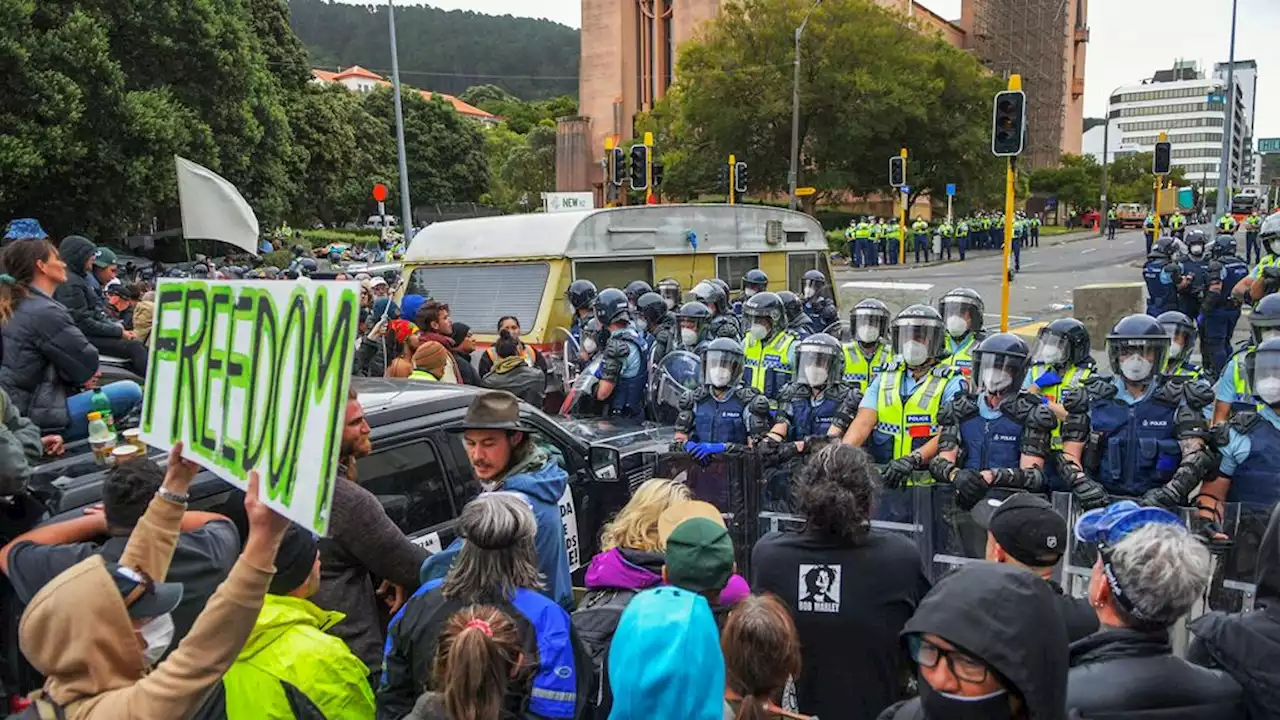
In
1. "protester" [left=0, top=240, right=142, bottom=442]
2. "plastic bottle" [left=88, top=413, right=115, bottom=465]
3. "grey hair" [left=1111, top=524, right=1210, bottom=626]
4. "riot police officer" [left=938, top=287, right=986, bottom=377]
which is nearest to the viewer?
"grey hair" [left=1111, top=524, right=1210, bottom=626]

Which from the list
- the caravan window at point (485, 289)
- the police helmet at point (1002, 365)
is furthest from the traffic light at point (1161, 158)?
the police helmet at point (1002, 365)

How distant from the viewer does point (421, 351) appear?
22.0ft

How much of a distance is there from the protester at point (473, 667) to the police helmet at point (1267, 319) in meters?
5.52

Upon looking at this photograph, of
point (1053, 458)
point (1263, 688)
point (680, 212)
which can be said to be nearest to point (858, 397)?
point (1053, 458)

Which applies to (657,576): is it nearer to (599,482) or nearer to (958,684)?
(958,684)

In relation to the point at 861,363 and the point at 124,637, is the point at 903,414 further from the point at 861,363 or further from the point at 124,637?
the point at 124,637

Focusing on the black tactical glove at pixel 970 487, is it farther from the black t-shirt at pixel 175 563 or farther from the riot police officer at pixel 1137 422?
the black t-shirt at pixel 175 563

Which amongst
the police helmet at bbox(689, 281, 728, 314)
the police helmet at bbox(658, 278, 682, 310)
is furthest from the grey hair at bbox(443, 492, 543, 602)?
the police helmet at bbox(658, 278, 682, 310)

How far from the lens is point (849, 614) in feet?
11.0

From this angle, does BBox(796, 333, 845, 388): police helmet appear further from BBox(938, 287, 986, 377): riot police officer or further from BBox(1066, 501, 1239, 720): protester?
BBox(1066, 501, 1239, 720): protester

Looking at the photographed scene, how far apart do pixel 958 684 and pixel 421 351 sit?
16.5ft

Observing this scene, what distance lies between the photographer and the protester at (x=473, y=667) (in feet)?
8.10

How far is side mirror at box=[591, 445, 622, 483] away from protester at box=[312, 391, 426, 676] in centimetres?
225

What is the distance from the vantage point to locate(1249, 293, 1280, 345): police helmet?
6.21m
